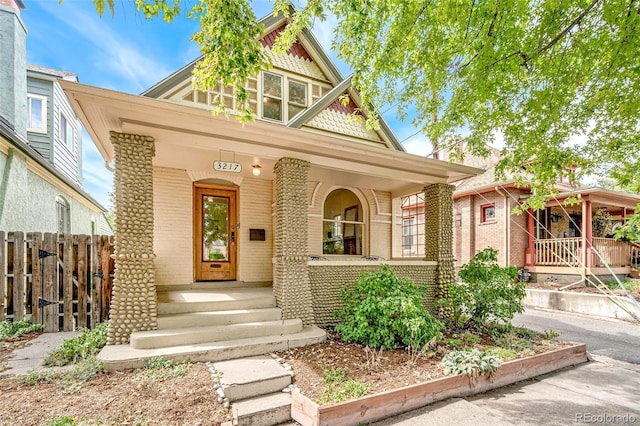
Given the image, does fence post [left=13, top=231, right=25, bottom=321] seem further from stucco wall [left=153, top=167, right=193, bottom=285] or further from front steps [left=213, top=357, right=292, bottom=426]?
front steps [left=213, top=357, right=292, bottom=426]

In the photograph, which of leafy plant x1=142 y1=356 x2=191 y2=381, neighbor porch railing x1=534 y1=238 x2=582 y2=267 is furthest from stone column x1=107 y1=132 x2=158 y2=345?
neighbor porch railing x1=534 y1=238 x2=582 y2=267

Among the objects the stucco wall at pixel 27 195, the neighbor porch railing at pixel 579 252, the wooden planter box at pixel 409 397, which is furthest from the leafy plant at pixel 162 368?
the neighbor porch railing at pixel 579 252

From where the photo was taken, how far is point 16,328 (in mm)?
5078

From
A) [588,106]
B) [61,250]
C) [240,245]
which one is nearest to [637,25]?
[588,106]

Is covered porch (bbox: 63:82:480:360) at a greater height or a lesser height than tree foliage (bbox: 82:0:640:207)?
lesser

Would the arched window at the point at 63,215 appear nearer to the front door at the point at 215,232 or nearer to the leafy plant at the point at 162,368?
the front door at the point at 215,232

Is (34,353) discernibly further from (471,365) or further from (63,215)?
(63,215)

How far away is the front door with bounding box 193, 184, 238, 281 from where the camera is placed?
22.8ft

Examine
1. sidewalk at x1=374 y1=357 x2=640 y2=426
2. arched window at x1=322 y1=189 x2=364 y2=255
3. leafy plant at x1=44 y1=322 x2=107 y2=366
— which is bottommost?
sidewalk at x1=374 y1=357 x2=640 y2=426

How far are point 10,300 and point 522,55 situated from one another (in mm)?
9884

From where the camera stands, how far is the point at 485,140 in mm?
6355

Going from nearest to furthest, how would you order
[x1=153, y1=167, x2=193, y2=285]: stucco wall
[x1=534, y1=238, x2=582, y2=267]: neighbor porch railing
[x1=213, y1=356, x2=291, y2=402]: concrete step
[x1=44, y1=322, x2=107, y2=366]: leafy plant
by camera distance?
[x1=213, y1=356, x2=291, y2=402]: concrete step, [x1=44, y1=322, x2=107, y2=366]: leafy plant, [x1=153, y1=167, x2=193, y2=285]: stucco wall, [x1=534, y1=238, x2=582, y2=267]: neighbor porch railing

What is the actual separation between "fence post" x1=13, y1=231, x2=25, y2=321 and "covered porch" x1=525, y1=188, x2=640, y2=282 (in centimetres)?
1353

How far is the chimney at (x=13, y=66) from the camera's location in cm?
797
